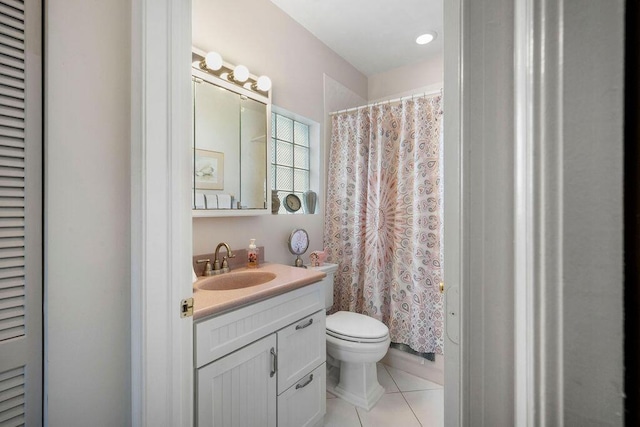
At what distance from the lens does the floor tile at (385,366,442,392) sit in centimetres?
192

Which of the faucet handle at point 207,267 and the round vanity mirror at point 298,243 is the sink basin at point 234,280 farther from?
the round vanity mirror at point 298,243

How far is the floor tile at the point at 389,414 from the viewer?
158cm

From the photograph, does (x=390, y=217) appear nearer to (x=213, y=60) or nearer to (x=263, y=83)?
(x=263, y=83)

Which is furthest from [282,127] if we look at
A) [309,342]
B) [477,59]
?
[477,59]

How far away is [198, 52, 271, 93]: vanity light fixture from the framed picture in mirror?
0.44 meters

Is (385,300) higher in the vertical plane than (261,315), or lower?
lower

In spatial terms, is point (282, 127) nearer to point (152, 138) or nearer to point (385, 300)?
point (152, 138)

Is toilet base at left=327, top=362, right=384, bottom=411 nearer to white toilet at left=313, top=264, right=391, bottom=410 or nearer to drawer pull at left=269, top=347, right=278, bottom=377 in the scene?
white toilet at left=313, top=264, right=391, bottom=410

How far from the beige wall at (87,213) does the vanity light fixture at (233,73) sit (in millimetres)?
640

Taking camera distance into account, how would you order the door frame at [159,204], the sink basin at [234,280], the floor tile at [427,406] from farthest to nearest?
1. the floor tile at [427,406]
2. the sink basin at [234,280]
3. the door frame at [159,204]

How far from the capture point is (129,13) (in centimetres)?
80

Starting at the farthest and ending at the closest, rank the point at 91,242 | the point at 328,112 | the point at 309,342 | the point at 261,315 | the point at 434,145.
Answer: the point at 328,112 < the point at 434,145 < the point at 309,342 < the point at 261,315 < the point at 91,242

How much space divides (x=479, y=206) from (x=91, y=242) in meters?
0.92

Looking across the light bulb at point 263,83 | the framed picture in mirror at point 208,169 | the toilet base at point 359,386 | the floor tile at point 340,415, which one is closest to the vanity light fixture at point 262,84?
the light bulb at point 263,83
